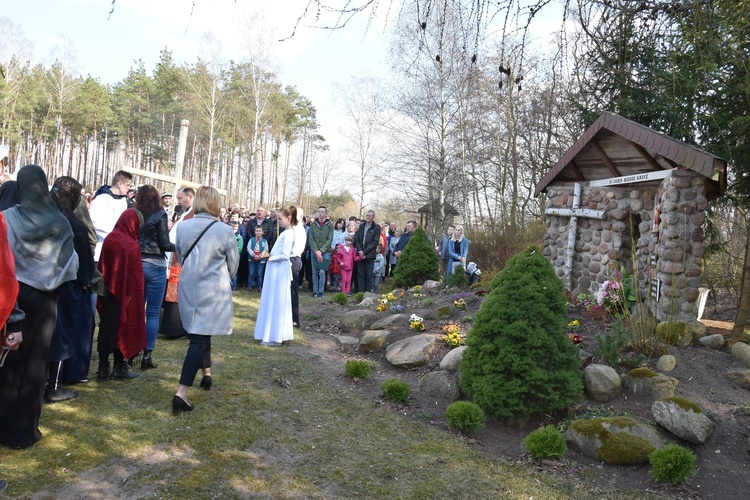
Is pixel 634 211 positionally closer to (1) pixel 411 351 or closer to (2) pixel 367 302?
(1) pixel 411 351

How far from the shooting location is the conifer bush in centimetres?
504

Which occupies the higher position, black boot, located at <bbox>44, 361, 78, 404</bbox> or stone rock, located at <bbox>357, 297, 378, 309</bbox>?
stone rock, located at <bbox>357, 297, 378, 309</bbox>

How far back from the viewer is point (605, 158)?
9.69m

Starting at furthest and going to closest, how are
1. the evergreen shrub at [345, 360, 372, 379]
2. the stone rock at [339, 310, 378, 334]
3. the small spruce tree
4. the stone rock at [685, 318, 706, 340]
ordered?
the small spruce tree, the stone rock at [339, 310, 378, 334], the stone rock at [685, 318, 706, 340], the evergreen shrub at [345, 360, 372, 379]

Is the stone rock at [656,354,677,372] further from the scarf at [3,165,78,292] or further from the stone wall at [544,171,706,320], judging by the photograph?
the scarf at [3,165,78,292]

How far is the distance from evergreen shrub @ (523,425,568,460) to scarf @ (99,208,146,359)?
12.5ft

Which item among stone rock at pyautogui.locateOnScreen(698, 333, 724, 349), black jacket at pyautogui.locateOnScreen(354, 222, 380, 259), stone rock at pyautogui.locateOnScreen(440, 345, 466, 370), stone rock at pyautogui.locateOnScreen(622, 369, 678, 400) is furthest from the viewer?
black jacket at pyautogui.locateOnScreen(354, 222, 380, 259)

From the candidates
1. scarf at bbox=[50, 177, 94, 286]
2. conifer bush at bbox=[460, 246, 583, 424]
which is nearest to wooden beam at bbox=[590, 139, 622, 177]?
conifer bush at bbox=[460, 246, 583, 424]

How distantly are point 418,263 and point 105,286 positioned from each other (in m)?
8.14

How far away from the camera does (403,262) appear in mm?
12664

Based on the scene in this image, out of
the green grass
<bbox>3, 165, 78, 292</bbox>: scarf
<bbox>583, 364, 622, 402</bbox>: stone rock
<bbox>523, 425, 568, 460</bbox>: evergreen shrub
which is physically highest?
<bbox>3, 165, 78, 292</bbox>: scarf

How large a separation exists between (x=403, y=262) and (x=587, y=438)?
8.17 meters

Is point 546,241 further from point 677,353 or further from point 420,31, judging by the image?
→ point 420,31

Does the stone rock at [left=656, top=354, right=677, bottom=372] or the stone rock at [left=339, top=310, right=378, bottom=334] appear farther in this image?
the stone rock at [left=339, top=310, right=378, bottom=334]
